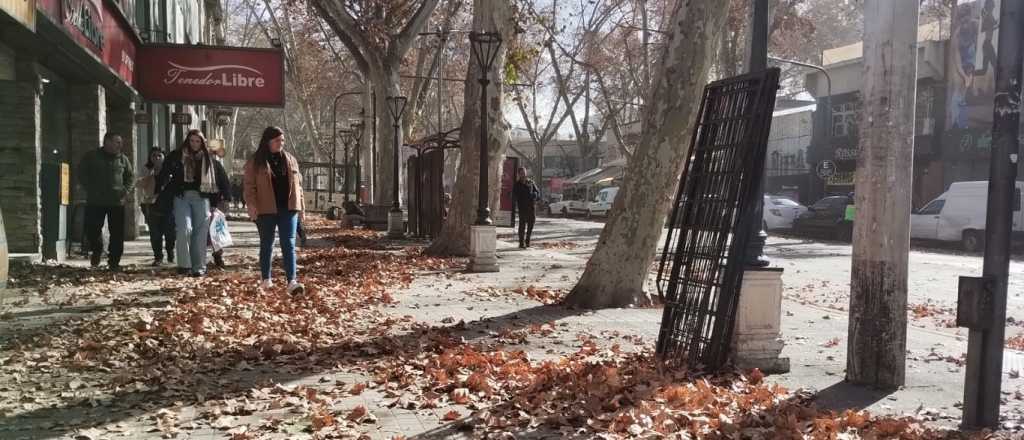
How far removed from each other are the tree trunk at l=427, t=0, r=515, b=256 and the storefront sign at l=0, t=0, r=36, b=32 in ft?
25.1

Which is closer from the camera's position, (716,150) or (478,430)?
(478,430)

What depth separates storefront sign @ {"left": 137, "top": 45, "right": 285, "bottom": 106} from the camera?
1416cm

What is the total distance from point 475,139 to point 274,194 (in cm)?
651

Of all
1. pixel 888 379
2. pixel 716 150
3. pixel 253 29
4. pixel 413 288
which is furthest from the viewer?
pixel 253 29

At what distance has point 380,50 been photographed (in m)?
20.5

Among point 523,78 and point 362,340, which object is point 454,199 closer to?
point 362,340

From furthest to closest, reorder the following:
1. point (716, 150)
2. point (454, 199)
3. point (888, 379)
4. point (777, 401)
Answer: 1. point (454, 199)
2. point (716, 150)
3. point (888, 379)
4. point (777, 401)

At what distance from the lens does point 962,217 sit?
67.1 feet

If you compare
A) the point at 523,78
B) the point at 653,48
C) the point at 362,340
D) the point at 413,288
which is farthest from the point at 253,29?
the point at 362,340

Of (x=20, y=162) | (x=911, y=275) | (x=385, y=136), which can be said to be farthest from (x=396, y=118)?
(x=911, y=275)

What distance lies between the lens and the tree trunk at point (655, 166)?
7.33 metres

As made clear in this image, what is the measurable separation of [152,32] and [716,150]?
15.2 metres

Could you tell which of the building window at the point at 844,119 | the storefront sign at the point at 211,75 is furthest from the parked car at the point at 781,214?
the storefront sign at the point at 211,75

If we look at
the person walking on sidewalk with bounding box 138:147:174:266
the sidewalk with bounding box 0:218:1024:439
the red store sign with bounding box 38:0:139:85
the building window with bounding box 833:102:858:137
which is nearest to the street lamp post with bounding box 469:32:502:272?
the sidewalk with bounding box 0:218:1024:439
